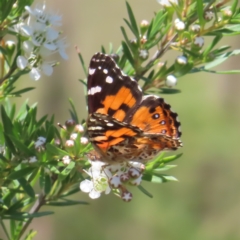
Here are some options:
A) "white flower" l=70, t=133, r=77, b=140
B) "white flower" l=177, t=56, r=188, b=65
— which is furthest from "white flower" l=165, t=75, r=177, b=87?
"white flower" l=70, t=133, r=77, b=140

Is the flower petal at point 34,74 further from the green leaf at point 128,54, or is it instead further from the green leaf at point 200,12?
the green leaf at point 200,12

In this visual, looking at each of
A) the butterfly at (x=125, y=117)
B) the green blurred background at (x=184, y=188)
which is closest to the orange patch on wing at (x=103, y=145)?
the butterfly at (x=125, y=117)

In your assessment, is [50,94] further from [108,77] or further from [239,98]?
[108,77]

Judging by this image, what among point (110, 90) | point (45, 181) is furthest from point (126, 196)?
point (110, 90)

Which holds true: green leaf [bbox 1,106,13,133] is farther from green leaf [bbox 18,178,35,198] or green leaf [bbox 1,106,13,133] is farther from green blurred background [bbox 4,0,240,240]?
green blurred background [bbox 4,0,240,240]

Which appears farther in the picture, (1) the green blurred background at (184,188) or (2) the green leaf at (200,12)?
(1) the green blurred background at (184,188)

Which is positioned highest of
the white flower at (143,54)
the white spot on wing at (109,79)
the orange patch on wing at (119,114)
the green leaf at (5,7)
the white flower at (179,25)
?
the green leaf at (5,7)

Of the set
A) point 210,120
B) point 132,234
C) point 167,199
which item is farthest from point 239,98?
point 132,234

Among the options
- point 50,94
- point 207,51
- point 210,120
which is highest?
point 207,51
